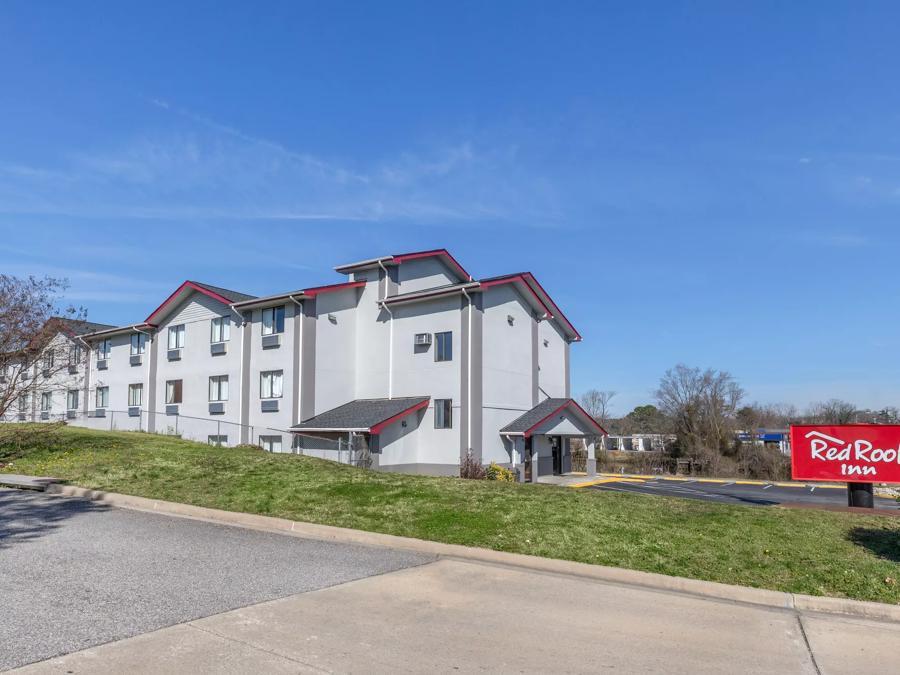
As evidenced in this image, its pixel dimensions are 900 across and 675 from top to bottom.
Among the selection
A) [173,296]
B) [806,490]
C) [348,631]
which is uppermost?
[173,296]

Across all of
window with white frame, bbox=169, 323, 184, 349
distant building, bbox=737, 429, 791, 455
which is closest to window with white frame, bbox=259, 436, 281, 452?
window with white frame, bbox=169, 323, 184, 349

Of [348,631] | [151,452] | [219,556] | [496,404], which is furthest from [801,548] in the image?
[496,404]

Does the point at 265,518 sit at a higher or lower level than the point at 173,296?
lower

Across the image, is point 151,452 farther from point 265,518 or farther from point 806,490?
point 806,490

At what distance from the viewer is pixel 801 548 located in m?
9.19

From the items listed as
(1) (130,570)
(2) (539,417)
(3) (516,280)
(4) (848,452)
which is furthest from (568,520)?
(3) (516,280)

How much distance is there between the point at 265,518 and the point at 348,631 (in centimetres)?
558

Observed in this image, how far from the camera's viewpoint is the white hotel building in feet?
89.5

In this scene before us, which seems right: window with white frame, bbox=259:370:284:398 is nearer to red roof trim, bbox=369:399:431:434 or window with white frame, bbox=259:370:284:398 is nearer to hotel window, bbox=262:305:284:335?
hotel window, bbox=262:305:284:335

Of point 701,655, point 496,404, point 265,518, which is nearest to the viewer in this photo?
point 701,655

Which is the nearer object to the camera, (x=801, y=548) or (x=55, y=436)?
(x=801, y=548)

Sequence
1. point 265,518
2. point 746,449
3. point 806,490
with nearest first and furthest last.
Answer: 1. point 265,518
2. point 806,490
3. point 746,449

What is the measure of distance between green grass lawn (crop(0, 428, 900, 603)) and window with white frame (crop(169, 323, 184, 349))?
714 inches

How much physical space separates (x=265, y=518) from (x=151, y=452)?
9076 millimetres
